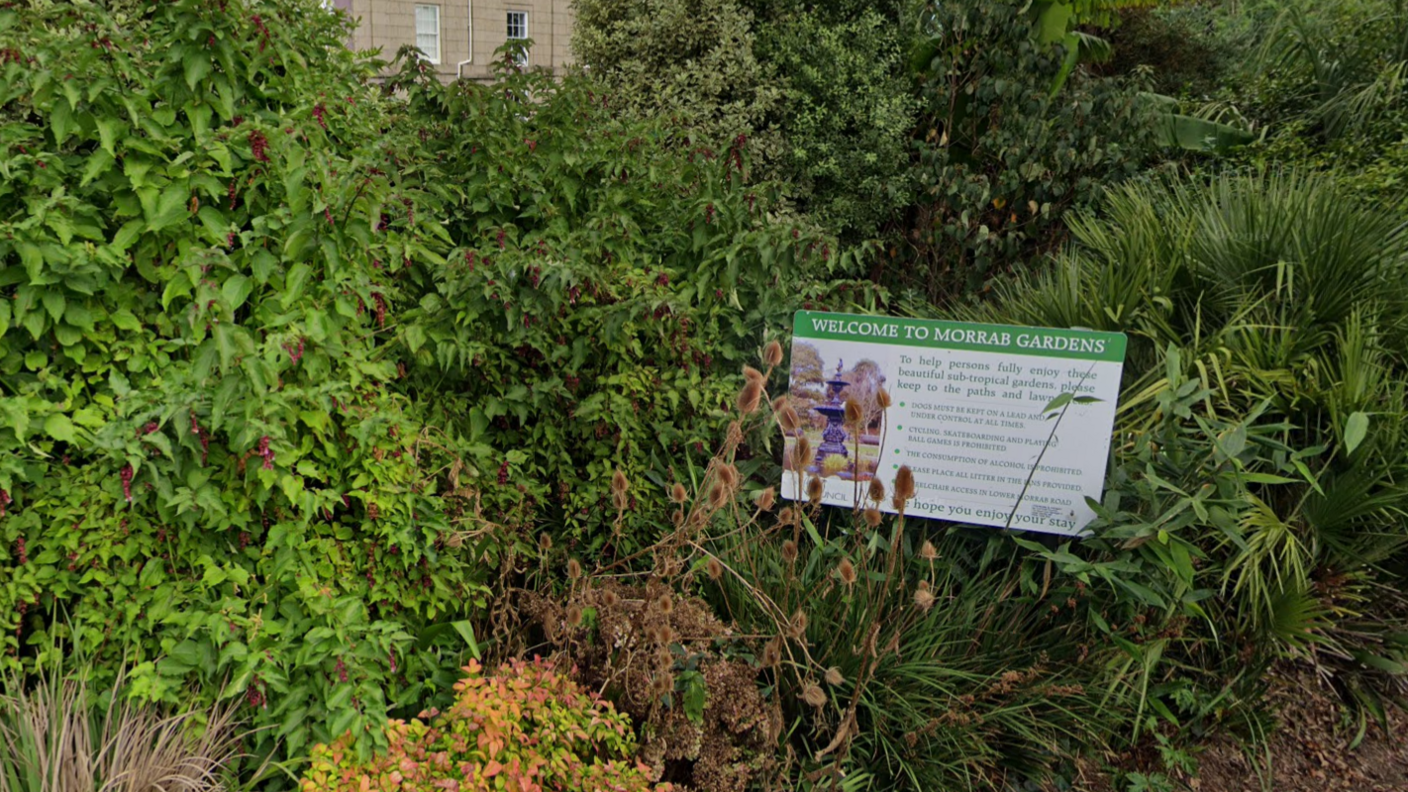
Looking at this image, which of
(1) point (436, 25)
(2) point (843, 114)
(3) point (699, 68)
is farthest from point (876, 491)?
(1) point (436, 25)

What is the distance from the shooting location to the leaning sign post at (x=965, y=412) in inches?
135

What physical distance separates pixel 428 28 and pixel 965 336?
25.5m

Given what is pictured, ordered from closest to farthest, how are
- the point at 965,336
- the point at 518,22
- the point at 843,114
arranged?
the point at 965,336 < the point at 843,114 < the point at 518,22

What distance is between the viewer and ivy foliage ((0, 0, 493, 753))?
2.52 metres

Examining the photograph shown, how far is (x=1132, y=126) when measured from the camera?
7.26 m

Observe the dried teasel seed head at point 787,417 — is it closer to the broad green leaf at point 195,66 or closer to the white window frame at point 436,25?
the broad green leaf at point 195,66

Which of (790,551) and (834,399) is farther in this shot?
(834,399)

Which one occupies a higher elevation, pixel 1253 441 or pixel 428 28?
pixel 428 28

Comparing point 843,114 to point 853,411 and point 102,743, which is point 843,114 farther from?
point 102,743

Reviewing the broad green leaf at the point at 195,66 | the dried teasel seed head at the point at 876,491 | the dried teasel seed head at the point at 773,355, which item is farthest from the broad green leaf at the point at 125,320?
Result: the dried teasel seed head at the point at 876,491

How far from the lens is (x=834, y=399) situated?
3645mm

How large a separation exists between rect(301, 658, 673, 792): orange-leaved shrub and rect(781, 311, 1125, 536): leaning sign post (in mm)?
1119

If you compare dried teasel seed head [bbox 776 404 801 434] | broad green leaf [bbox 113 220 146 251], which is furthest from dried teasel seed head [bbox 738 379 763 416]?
broad green leaf [bbox 113 220 146 251]

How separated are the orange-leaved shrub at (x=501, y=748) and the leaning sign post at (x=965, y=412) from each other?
112 cm
